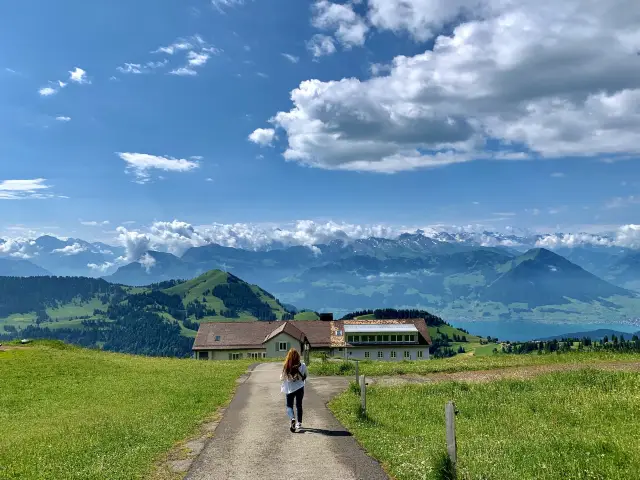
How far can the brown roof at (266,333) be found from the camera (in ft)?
378

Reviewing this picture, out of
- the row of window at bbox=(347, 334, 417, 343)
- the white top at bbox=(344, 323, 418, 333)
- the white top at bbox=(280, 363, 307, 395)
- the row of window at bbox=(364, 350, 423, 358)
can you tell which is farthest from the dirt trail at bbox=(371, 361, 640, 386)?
the row of window at bbox=(364, 350, 423, 358)

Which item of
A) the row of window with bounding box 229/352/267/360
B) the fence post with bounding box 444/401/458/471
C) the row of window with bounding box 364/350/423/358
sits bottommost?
the row of window with bounding box 364/350/423/358

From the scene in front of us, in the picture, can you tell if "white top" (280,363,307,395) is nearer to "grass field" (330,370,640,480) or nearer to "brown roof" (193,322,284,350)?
"grass field" (330,370,640,480)

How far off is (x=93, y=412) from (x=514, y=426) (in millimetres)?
21690

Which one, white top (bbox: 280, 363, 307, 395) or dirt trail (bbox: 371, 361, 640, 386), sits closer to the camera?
white top (bbox: 280, 363, 307, 395)

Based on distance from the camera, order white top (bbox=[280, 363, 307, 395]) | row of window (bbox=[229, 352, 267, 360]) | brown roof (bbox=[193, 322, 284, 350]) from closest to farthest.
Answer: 1. white top (bbox=[280, 363, 307, 395])
2. row of window (bbox=[229, 352, 267, 360])
3. brown roof (bbox=[193, 322, 284, 350])

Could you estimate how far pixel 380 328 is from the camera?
4761 inches

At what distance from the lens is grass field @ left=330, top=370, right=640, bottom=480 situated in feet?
38.6

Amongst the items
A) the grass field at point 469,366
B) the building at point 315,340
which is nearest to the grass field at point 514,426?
the grass field at point 469,366


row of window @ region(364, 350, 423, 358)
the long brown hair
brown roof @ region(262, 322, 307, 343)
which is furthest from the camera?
row of window @ region(364, 350, 423, 358)

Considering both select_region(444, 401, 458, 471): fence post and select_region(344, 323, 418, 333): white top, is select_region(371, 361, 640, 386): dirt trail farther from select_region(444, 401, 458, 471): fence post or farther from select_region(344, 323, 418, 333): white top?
select_region(344, 323, 418, 333): white top

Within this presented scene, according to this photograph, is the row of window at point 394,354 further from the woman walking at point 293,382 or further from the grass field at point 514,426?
the woman walking at point 293,382

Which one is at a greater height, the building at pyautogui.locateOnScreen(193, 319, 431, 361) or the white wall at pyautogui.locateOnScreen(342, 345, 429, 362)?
the building at pyautogui.locateOnScreen(193, 319, 431, 361)

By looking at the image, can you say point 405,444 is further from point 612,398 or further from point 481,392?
point 481,392
